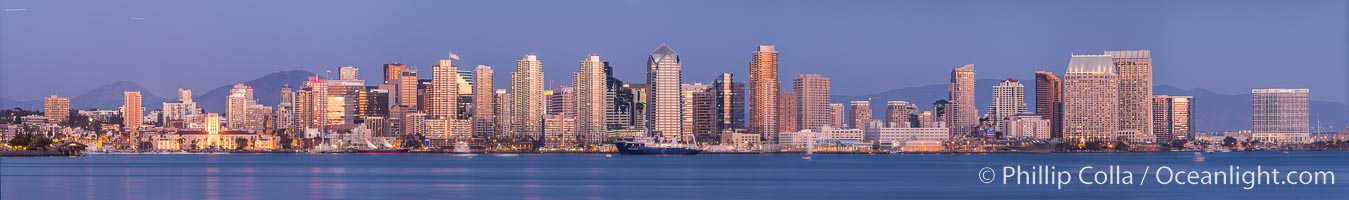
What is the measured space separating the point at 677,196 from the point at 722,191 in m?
3.34

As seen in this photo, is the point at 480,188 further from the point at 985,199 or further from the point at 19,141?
the point at 19,141

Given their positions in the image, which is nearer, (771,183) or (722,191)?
(722,191)

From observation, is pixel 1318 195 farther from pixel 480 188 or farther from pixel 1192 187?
pixel 480 188

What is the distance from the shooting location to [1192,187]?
6031 cm

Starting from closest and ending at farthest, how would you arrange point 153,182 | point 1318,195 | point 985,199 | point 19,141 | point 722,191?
1. point 985,199
2. point 1318,195
3. point 722,191
4. point 153,182
5. point 19,141

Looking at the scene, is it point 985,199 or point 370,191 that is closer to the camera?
point 985,199

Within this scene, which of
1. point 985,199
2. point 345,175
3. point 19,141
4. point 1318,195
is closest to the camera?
point 985,199

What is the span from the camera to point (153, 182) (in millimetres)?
67188

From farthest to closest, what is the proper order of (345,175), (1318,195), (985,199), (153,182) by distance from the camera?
(345,175) → (153,182) → (1318,195) → (985,199)

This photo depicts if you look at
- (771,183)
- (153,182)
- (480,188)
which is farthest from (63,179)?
(771,183)

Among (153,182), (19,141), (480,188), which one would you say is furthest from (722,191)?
(19,141)

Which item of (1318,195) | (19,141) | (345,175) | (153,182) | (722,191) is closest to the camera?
(1318,195)

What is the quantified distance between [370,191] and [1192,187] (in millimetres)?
25319

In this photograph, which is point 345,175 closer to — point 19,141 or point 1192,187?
point 1192,187
